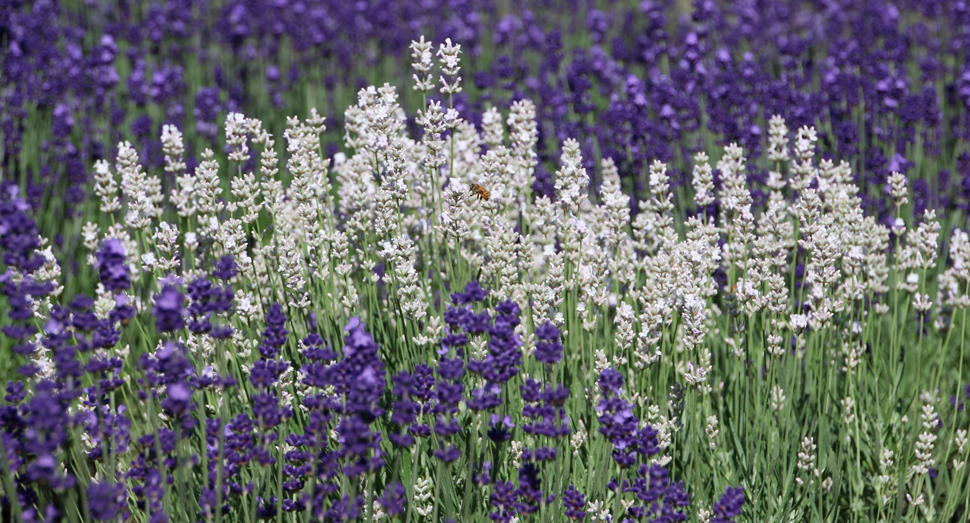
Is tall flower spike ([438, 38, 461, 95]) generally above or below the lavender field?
above

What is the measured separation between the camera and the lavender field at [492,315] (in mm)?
2012

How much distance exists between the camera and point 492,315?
277 centimetres

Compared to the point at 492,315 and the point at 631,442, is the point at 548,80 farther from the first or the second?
the point at 631,442

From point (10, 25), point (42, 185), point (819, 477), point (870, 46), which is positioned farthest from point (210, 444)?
point (870, 46)

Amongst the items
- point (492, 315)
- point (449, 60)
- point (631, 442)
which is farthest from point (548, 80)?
point (631, 442)

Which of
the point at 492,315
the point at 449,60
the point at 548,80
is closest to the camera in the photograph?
the point at 492,315

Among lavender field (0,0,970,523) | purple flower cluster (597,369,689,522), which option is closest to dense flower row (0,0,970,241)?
lavender field (0,0,970,523)

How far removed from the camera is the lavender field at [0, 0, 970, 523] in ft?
6.60

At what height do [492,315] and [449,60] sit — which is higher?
[449,60]

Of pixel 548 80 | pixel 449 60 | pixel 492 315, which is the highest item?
pixel 548 80

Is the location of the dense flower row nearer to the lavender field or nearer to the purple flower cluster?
the lavender field

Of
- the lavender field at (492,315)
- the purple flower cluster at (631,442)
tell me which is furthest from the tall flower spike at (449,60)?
the purple flower cluster at (631,442)

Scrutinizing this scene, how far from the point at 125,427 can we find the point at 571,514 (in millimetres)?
1108

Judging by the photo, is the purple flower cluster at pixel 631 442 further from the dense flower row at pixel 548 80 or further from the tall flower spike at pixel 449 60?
the dense flower row at pixel 548 80
